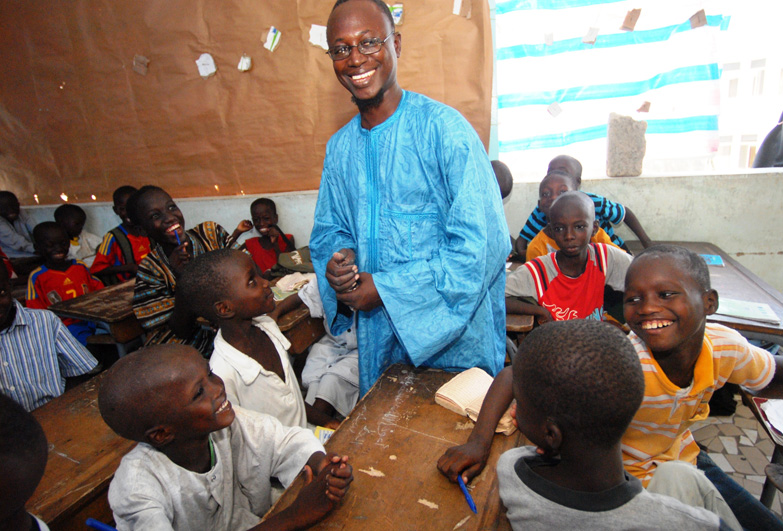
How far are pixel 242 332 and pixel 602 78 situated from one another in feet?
10.5

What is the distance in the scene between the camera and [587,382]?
2.63 feet

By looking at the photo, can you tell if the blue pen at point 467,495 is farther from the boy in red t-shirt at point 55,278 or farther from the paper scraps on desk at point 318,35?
the paper scraps on desk at point 318,35

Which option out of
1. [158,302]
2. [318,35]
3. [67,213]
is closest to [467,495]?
[158,302]

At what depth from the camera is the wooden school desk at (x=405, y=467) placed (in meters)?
0.90

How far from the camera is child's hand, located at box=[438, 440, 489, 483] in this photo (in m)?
0.98

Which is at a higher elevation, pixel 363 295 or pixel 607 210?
pixel 363 295

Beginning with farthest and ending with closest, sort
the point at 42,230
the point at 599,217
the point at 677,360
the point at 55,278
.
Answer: the point at 55,278 → the point at 42,230 → the point at 599,217 → the point at 677,360

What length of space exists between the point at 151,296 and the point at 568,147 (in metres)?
3.16

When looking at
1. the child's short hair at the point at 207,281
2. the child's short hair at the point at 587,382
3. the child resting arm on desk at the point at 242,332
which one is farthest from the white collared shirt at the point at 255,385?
the child's short hair at the point at 587,382

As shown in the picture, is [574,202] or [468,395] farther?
[574,202]

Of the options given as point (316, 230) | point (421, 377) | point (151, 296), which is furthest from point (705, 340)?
point (151, 296)

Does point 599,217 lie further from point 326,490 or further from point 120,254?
point 120,254

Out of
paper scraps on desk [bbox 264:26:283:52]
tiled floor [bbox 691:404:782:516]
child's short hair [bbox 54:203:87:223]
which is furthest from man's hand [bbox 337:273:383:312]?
child's short hair [bbox 54:203:87:223]

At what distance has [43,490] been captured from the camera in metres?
1.20
